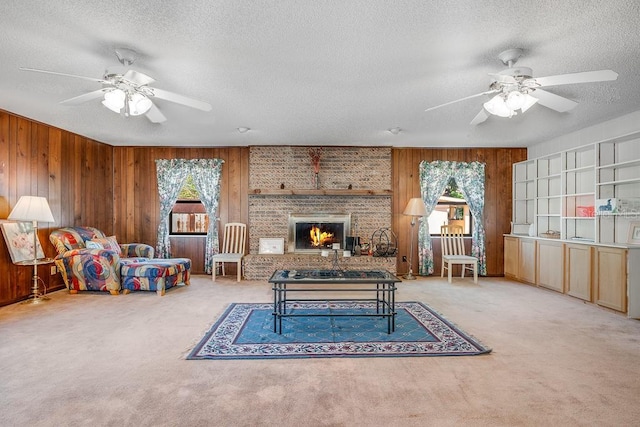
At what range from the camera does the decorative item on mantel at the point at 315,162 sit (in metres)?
6.72

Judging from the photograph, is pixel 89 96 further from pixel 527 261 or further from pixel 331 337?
pixel 527 261

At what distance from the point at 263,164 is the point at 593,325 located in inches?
208

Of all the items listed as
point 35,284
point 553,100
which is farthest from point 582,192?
point 35,284

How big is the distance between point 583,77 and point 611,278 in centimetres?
313

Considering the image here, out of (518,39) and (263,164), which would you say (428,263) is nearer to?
(263,164)

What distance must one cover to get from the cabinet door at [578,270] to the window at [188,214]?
5959 mm

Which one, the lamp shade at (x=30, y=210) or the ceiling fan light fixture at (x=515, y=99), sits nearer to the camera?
the ceiling fan light fixture at (x=515, y=99)

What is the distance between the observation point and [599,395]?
239cm

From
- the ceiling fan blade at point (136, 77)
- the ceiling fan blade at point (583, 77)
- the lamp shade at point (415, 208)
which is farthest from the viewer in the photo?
the lamp shade at point (415, 208)

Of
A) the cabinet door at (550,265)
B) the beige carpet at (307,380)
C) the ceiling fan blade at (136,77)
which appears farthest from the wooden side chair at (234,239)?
the cabinet door at (550,265)

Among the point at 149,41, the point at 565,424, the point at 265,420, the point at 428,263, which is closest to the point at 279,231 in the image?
the point at 428,263

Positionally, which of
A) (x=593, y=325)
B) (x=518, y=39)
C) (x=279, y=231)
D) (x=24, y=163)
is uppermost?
(x=518, y=39)

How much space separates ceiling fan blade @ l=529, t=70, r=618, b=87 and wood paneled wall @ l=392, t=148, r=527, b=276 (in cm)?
423

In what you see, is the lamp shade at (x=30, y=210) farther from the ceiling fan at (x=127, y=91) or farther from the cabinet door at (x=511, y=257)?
the cabinet door at (x=511, y=257)
